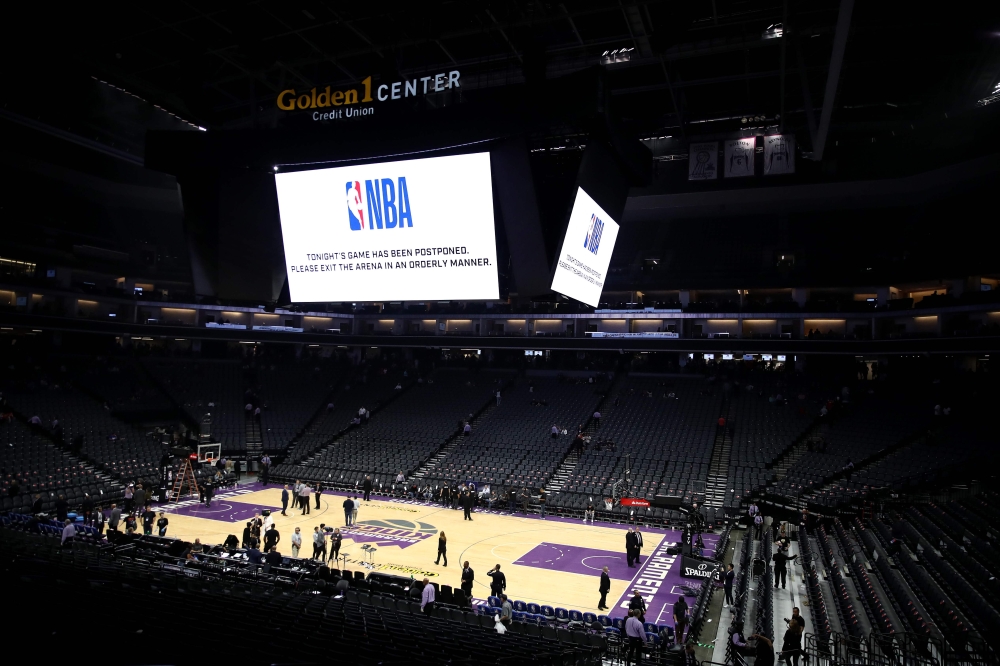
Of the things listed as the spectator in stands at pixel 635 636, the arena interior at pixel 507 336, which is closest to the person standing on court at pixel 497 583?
the arena interior at pixel 507 336

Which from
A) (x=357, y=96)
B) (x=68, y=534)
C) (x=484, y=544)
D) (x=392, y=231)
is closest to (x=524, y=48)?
(x=357, y=96)

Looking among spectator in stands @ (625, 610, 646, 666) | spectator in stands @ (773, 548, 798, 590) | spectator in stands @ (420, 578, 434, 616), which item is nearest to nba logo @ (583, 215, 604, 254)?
spectator in stands @ (625, 610, 646, 666)

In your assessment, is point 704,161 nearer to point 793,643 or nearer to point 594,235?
point 594,235

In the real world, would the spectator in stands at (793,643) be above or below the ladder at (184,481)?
below

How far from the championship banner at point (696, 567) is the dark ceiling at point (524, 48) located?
1472 cm

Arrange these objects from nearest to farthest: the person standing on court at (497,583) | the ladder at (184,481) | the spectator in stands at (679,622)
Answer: the spectator in stands at (679,622)
the person standing on court at (497,583)
the ladder at (184,481)

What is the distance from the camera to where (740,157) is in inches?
1330

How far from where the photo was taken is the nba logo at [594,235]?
17.2 m

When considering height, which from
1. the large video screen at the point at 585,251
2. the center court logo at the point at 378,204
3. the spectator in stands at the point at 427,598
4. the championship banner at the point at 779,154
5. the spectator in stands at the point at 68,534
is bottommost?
the spectator in stands at the point at 427,598

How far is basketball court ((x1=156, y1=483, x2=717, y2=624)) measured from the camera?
61.4 ft

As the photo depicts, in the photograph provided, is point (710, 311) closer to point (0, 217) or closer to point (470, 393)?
point (470, 393)

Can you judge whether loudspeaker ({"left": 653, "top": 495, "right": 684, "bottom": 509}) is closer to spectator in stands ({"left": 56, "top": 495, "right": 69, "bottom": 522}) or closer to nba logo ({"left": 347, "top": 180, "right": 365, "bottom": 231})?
nba logo ({"left": 347, "top": 180, "right": 365, "bottom": 231})

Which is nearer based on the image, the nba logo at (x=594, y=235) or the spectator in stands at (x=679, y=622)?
the spectator in stands at (x=679, y=622)

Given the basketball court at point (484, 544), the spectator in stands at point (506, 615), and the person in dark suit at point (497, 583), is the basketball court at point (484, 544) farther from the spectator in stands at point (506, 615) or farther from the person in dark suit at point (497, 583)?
the spectator in stands at point (506, 615)
